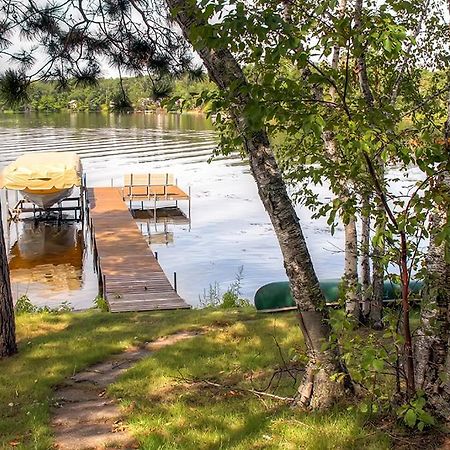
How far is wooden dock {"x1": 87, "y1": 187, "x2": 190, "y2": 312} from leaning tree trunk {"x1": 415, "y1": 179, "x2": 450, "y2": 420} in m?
7.92

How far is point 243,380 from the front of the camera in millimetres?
6051

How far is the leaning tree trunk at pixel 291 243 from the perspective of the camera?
4.25 metres

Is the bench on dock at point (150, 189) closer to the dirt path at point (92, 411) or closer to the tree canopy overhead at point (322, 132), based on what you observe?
the dirt path at point (92, 411)

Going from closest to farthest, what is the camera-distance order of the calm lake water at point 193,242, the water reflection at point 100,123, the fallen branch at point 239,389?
the fallen branch at point 239,389 < the calm lake water at point 193,242 < the water reflection at point 100,123

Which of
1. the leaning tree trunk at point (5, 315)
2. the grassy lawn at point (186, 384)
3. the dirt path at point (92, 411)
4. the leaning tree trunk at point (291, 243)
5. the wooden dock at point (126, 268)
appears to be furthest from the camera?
the wooden dock at point (126, 268)

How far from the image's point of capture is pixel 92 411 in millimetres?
5551

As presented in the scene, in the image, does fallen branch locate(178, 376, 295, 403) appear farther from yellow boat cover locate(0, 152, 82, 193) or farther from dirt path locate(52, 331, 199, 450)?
yellow boat cover locate(0, 152, 82, 193)

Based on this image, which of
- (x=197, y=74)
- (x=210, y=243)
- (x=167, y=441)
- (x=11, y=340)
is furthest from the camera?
(x=210, y=243)

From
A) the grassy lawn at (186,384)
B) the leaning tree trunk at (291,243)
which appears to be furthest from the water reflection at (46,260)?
the leaning tree trunk at (291,243)

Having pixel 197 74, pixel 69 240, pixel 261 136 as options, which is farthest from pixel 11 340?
pixel 69 240

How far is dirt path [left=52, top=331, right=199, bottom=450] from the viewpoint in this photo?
4816 millimetres

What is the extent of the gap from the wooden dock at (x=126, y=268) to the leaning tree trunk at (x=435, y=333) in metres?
7.92

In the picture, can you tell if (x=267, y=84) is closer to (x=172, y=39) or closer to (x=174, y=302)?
(x=172, y=39)

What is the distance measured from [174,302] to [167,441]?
24.6 ft
